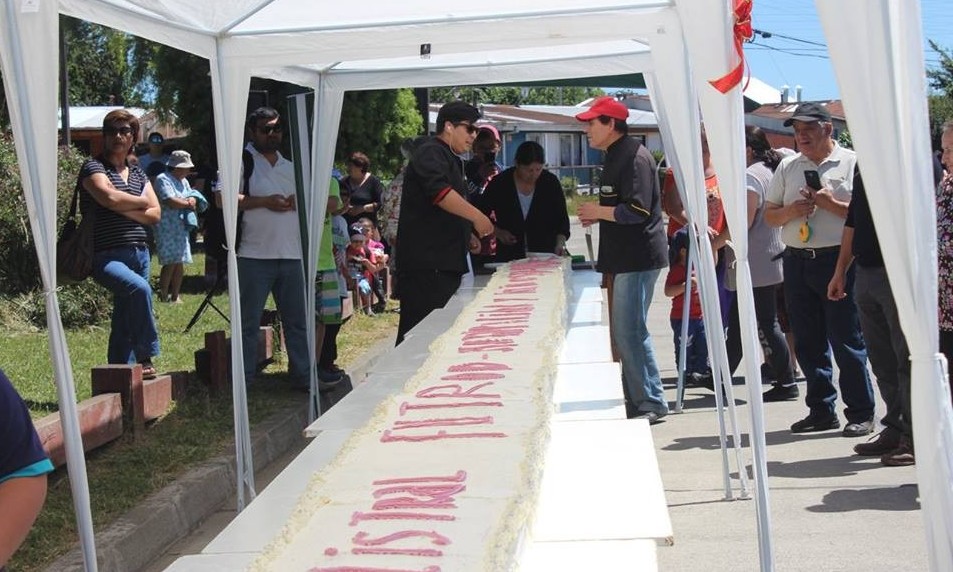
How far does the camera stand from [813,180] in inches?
278

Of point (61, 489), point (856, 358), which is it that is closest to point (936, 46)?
point (856, 358)

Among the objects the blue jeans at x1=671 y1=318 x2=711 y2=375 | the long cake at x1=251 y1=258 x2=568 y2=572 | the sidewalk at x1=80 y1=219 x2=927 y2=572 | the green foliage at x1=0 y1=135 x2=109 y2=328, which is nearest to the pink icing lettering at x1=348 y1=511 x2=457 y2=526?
the long cake at x1=251 y1=258 x2=568 y2=572

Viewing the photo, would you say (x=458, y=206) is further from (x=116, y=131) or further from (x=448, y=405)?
(x=448, y=405)

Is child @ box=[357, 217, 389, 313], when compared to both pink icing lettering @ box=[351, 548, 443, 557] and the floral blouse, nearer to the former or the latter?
the floral blouse

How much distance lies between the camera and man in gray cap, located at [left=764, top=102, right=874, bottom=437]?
23.2 ft

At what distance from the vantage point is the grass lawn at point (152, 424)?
5.51 m

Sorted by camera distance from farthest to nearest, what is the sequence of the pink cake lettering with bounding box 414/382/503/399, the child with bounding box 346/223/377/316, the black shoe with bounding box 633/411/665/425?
the child with bounding box 346/223/377/316 < the black shoe with bounding box 633/411/665/425 < the pink cake lettering with bounding box 414/382/503/399

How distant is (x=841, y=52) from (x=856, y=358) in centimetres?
437

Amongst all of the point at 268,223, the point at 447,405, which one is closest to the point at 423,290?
the point at 268,223

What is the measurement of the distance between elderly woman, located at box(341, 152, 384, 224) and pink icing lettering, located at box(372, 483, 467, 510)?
31.3 ft

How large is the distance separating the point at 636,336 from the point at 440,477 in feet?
15.9

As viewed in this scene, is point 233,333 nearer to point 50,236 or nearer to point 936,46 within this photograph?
point 50,236

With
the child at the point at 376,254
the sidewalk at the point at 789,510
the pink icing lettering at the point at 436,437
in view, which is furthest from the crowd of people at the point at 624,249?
the child at the point at 376,254

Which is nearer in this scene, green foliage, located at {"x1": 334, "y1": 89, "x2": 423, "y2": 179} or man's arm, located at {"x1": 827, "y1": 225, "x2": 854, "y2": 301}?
man's arm, located at {"x1": 827, "y1": 225, "x2": 854, "y2": 301}
